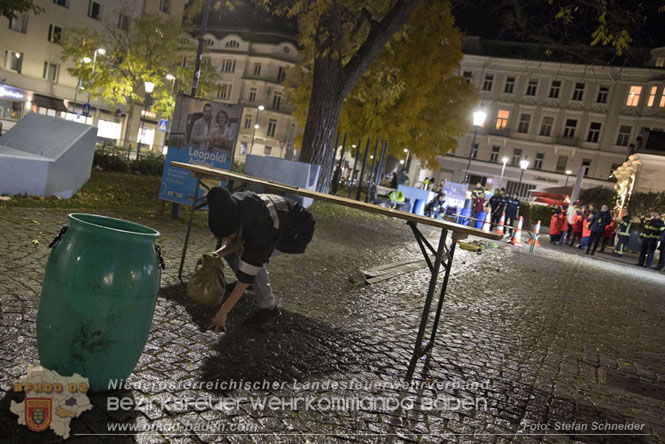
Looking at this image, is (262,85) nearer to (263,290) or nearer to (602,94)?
(602,94)

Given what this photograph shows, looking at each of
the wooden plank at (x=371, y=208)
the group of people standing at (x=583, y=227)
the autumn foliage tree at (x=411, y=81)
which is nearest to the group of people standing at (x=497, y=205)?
the group of people standing at (x=583, y=227)

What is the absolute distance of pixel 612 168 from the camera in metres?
47.2

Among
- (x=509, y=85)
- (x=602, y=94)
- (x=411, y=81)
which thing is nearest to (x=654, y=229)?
(x=411, y=81)

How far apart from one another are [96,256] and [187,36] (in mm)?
40752

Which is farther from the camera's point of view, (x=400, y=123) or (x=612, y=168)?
(x=612, y=168)

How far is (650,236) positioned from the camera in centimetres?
1811

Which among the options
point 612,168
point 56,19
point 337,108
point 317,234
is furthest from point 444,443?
point 612,168

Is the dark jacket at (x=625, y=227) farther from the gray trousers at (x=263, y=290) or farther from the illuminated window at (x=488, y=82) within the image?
the illuminated window at (x=488, y=82)

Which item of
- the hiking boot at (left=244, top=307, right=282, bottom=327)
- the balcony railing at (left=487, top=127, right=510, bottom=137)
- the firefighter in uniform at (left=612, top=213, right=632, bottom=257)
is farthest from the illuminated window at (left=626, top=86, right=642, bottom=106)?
the hiking boot at (left=244, top=307, right=282, bottom=327)

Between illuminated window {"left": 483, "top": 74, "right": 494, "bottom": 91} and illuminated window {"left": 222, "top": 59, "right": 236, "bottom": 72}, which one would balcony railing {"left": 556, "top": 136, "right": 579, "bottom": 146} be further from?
illuminated window {"left": 222, "top": 59, "right": 236, "bottom": 72}

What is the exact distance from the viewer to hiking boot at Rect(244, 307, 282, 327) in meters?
4.58

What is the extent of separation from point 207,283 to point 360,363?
1484mm

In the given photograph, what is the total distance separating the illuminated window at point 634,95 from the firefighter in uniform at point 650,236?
109 feet

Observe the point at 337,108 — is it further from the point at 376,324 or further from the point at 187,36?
the point at 187,36
